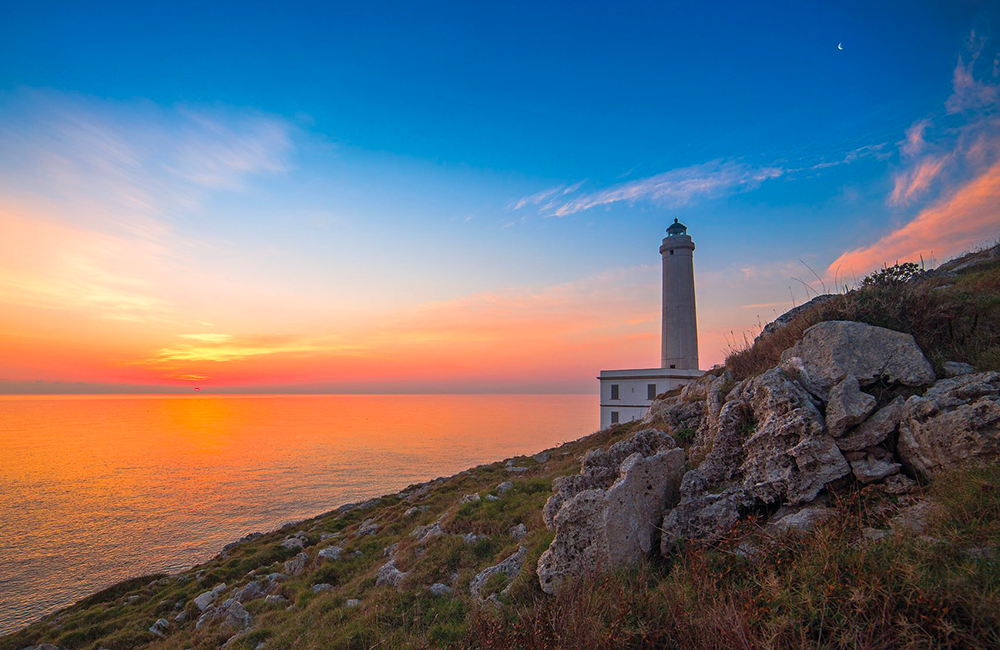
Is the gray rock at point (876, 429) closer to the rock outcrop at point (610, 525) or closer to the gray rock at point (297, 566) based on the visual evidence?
the rock outcrop at point (610, 525)

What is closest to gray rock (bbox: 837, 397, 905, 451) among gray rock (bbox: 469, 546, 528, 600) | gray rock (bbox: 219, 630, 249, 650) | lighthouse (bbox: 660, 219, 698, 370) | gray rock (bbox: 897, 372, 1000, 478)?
gray rock (bbox: 897, 372, 1000, 478)

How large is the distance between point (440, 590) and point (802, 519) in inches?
248

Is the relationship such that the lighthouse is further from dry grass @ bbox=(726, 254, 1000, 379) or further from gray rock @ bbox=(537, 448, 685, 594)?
gray rock @ bbox=(537, 448, 685, 594)

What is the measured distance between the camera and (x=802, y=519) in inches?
212

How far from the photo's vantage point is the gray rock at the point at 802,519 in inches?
206

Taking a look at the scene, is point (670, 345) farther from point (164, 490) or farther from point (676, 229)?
point (164, 490)

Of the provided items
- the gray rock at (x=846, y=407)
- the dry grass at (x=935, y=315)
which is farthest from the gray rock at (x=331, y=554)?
the gray rock at (x=846, y=407)

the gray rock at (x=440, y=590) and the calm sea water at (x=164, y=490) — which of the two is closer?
the gray rock at (x=440, y=590)

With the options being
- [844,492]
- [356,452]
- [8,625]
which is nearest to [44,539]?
[8,625]

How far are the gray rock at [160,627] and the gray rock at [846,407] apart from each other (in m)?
19.7

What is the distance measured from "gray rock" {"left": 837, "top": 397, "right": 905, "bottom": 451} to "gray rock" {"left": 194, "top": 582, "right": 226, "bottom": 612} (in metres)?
19.6

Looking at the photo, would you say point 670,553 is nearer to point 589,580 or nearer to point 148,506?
point 589,580

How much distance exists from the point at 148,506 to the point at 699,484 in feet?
165

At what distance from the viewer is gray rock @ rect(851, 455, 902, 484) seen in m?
5.59
